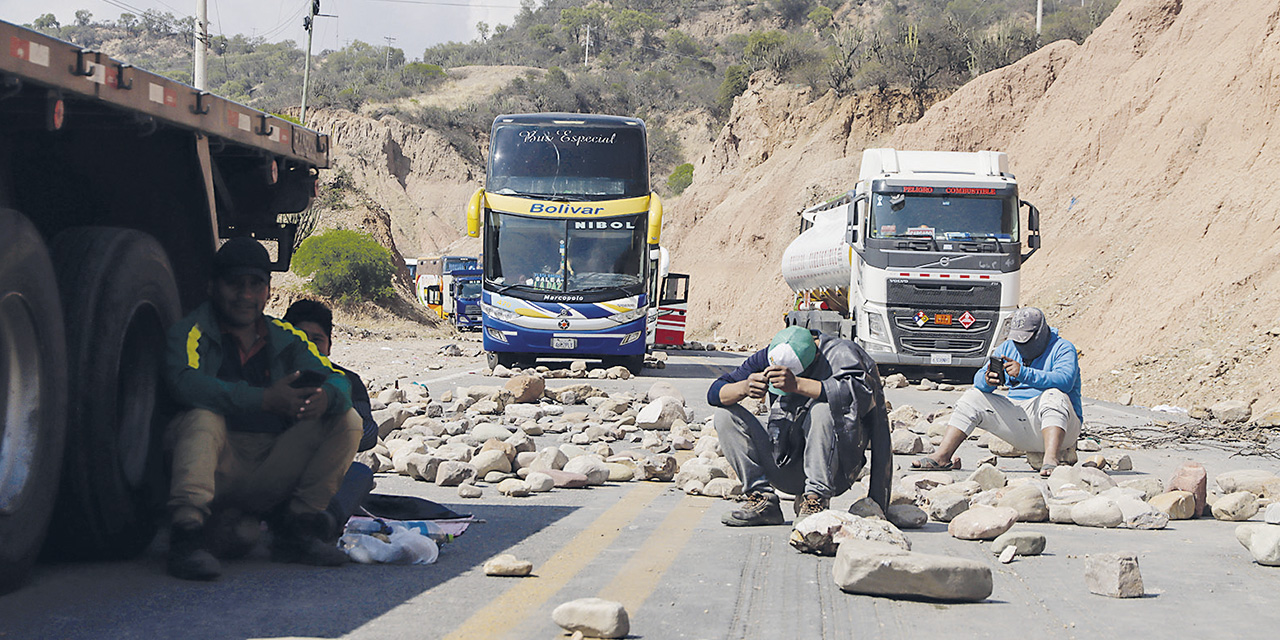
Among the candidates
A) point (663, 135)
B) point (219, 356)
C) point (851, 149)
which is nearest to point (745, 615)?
point (219, 356)

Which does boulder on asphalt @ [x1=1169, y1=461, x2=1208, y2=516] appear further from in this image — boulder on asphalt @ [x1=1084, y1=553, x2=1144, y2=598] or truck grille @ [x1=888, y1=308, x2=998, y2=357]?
truck grille @ [x1=888, y1=308, x2=998, y2=357]

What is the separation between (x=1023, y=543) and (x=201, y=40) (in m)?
24.5

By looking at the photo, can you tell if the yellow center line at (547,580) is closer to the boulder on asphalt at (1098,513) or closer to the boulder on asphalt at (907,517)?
the boulder on asphalt at (907,517)

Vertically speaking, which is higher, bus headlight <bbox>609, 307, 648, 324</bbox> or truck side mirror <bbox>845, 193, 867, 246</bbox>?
truck side mirror <bbox>845, 193, 867, 246</bbox>

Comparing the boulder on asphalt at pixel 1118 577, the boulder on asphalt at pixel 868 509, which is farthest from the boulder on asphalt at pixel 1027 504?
the boulder on asphalt at pixel 1118 577

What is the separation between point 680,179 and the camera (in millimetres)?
74438

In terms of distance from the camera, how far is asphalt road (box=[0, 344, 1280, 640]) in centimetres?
420

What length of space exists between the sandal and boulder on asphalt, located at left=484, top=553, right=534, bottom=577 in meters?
4.72

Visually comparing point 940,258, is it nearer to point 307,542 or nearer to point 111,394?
point 307,542

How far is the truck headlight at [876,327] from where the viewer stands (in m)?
20.8

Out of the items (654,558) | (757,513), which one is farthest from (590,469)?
(654,558)

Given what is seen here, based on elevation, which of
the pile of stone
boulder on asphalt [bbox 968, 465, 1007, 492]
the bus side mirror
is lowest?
the pile of stone

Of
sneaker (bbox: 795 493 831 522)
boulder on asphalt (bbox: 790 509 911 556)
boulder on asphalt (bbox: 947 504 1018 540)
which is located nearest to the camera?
boulder on asphalt (bbox: 790 509 911 556)

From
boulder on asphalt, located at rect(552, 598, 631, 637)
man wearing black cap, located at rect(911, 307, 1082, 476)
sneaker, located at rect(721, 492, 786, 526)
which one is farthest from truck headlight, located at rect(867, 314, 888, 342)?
boulder on asphalt, located at rect(552, 598, 631, 637)
